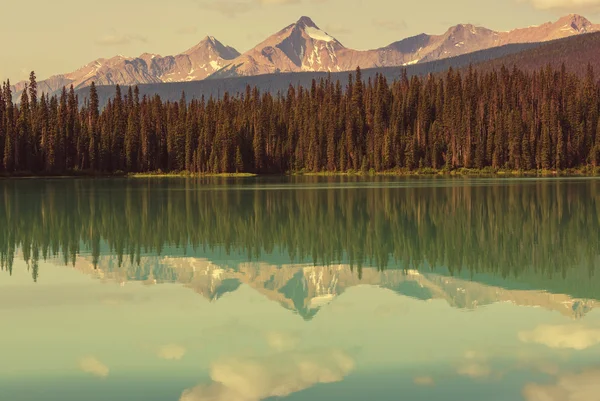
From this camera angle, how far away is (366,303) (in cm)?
2206

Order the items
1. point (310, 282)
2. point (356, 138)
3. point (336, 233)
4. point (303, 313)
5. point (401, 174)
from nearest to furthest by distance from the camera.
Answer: point (303, 313)
point (310, 282)
point (336, 233)
point (401, 174)
point (356, 138)

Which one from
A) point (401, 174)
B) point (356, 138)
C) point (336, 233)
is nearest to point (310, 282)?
point (336, 233)

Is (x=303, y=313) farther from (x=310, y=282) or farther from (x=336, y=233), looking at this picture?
(x=336, y=233)

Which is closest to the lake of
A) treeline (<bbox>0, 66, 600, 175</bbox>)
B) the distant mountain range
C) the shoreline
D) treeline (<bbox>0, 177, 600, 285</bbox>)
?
the distant mountain range

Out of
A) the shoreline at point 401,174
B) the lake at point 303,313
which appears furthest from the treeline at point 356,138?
the lake at point 303,313

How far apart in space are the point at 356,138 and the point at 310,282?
6736 inches

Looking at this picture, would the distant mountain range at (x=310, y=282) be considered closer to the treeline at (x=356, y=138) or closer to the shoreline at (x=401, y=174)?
the shoreline at (x=401, y=174)

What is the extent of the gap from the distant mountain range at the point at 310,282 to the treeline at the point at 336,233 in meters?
1.17

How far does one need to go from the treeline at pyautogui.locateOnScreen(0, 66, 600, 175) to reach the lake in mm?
137260

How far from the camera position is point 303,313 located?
2058cm

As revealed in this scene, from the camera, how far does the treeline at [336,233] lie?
30406mm

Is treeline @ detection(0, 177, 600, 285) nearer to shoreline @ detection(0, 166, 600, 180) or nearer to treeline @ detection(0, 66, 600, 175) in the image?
shoreline @ detection(0, 166, 600, 180)

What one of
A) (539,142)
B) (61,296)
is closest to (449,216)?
(61,296)

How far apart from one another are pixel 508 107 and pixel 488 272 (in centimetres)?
16774
